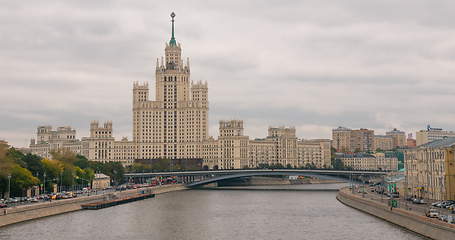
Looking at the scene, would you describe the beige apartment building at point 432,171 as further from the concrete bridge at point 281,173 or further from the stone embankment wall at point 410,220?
the concrete bridge at point 281,173

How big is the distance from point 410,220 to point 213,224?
25404 mm

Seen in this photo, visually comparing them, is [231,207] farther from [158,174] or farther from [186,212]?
[158,174]

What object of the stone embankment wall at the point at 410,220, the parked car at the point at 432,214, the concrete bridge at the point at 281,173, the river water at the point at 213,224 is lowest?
the river water at the point at 213,224

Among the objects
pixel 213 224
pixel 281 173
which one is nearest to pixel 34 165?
pixel 213 224

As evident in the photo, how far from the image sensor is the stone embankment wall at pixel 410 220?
60.3m

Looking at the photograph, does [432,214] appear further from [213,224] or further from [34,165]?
[34,165]

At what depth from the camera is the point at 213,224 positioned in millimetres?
86562

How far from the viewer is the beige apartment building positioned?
8888cm

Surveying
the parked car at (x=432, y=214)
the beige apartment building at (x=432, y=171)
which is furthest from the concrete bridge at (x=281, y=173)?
the parked car at (x=432, y=214)

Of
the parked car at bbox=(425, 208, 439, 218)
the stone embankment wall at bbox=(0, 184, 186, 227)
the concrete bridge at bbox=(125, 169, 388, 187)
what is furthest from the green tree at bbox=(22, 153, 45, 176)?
the parked car at bbox=(425, 208, 439, 218)

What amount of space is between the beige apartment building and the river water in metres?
10.3

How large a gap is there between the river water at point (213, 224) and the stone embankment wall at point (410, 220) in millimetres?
1040

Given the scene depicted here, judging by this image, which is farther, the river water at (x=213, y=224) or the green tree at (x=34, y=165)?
the green tree at (x=34, y=165)

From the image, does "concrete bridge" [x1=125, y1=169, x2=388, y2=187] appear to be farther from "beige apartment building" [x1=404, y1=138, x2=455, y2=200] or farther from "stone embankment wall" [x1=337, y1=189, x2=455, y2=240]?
"stone embankment wall" [x1=337, y1=189, x2=455, y2=240]
